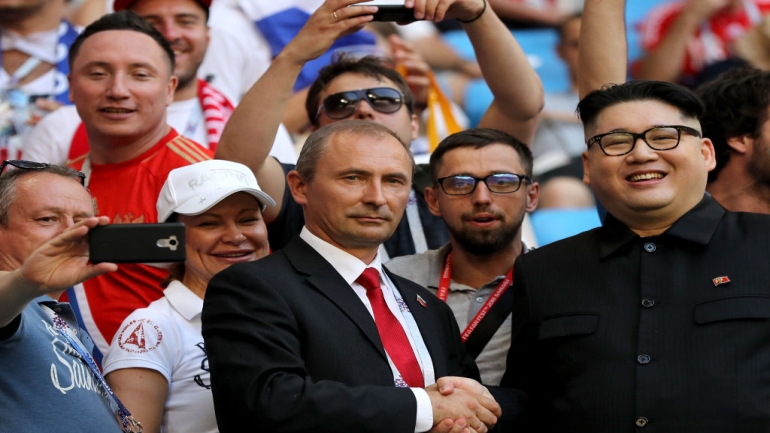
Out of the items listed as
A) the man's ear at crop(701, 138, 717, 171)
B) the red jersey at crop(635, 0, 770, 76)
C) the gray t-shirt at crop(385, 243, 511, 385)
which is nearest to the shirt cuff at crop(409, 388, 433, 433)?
the gray t-shirt at crop(385, 243, 511, 385)

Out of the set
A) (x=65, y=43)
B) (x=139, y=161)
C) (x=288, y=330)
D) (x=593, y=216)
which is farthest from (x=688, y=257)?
(x=65, y=43)

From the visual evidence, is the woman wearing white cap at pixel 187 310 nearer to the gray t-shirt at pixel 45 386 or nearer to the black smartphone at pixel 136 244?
the gray t-shirt at pixel 45 386

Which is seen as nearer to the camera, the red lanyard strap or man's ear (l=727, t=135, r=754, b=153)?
the red lanyard strap

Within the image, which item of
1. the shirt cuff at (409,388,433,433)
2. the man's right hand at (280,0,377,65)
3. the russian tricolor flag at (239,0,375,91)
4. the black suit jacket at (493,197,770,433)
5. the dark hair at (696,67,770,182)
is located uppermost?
the russian tricolor flag at (239,0,375,91)

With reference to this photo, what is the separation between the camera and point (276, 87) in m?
3.92

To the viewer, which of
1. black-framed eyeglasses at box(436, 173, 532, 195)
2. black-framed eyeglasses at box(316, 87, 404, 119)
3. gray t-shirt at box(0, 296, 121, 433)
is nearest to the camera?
gray t-shirt at box(0, 296, 121, 433)

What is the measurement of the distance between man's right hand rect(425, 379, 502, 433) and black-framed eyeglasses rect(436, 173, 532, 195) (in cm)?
113

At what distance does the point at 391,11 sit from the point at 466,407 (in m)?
1.41

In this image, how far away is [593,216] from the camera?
21.1 feet

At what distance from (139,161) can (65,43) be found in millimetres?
1858

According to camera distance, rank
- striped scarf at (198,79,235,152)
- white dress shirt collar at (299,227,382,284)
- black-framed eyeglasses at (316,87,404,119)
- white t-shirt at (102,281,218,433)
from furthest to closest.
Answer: striped scarf at (198,79,235,152)
black-framed eyeglasses at (316,87,404,119)
white t-shirt at (102,281,218,433)
white dress shirt collar at (299,227,382,284)

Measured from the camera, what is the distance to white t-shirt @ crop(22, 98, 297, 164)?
4672 millimetres

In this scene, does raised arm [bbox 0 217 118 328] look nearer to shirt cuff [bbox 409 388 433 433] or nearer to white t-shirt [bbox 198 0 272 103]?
shirt cuff [bbox 409 388 433 433]

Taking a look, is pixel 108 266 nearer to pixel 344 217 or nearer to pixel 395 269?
pixel 344 217
